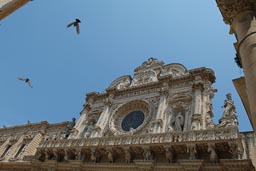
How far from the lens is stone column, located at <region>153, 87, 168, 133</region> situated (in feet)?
48.9

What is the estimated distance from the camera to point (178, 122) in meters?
15.1

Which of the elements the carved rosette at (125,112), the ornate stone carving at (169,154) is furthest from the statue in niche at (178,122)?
the ornate stone carving at (169,154)

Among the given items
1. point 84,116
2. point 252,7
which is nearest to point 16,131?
point 84,116

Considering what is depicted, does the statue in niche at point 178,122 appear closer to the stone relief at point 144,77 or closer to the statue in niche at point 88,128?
the stone relief at point 144,77

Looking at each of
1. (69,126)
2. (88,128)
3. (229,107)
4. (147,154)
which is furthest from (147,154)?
(69,126)

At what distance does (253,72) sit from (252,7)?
2.37 m

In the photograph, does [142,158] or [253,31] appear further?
[142,158]

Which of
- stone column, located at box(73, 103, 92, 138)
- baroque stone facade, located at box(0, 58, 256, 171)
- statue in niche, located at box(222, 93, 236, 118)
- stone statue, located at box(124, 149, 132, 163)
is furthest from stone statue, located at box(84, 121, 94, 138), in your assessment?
statue in niche, located at box(222, 93, 236, 118)

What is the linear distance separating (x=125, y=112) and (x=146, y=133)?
15.6ft

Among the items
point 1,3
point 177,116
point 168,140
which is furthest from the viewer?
point 177,116

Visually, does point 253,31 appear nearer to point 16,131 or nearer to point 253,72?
point 253,72

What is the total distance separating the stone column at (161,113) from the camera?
14.9 meters

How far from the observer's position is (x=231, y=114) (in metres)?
12.9

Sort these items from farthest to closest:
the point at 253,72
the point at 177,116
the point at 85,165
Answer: the point at 177,116 < the point at 85,165 < the point at 253,72
